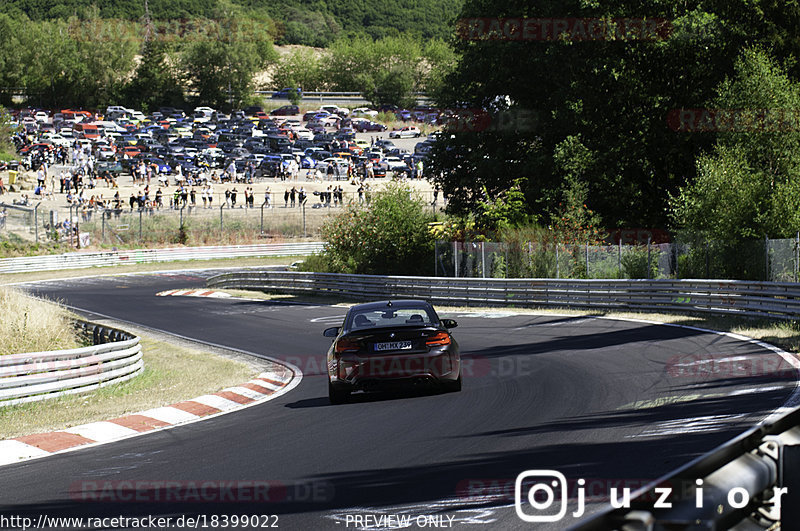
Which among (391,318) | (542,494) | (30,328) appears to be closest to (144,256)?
(30,328)

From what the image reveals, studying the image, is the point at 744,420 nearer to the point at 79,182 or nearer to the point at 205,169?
the point at 79,182

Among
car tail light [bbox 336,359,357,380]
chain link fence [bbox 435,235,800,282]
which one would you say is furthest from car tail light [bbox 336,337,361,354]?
chain link fence [bbox 435,235,800,282]

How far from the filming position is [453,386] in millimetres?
13000

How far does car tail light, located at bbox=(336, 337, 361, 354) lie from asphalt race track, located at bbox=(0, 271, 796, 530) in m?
0.81

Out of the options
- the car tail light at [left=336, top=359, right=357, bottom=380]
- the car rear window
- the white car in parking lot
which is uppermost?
the white car in parking lot

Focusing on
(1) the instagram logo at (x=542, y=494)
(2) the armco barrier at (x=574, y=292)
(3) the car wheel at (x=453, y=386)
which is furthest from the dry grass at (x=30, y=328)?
(1) the instagram logo at (x=542, y=494)

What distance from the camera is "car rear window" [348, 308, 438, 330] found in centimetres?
1279

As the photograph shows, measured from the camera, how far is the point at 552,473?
300 inches

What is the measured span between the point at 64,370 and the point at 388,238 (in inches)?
915

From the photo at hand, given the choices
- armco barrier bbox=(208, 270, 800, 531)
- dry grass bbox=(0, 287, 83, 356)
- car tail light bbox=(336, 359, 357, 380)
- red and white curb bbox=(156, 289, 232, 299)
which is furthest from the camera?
red and white curb bbox=(156, 289, 232, 299)

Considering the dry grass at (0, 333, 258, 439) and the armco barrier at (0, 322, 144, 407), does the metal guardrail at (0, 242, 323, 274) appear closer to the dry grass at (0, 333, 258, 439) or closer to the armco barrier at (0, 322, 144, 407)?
the dry grass at (0, 333, 258, 439)

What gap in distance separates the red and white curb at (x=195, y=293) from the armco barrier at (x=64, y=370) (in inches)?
889

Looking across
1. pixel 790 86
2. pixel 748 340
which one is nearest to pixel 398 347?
pixel 748 340

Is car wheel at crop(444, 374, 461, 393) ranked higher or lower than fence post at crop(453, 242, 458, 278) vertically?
lower
